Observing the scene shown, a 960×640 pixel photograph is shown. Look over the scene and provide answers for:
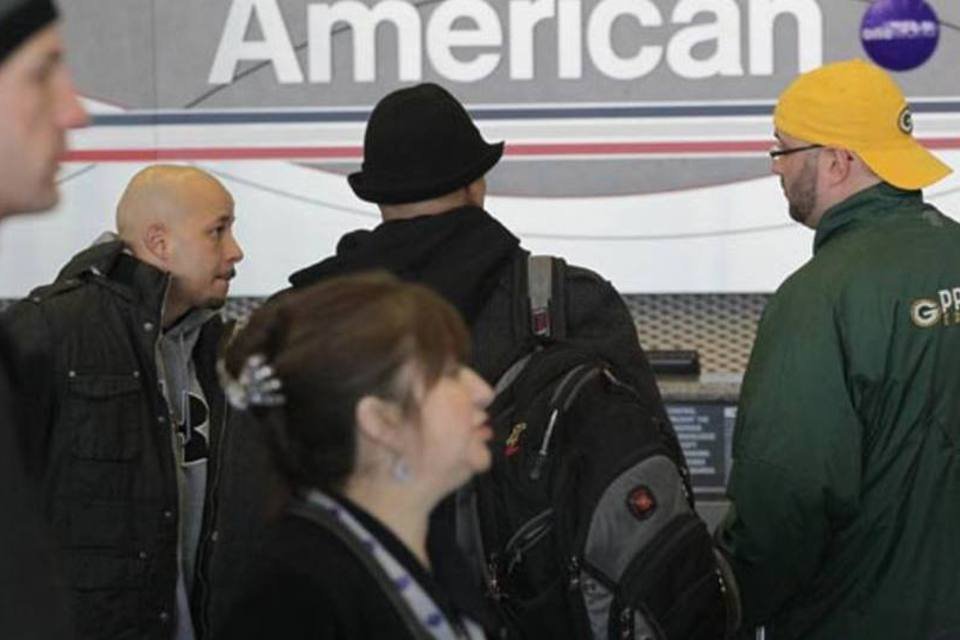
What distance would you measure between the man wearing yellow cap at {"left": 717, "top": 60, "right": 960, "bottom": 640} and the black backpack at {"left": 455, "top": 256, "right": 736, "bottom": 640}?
20.8 inches

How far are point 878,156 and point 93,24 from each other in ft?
5.67

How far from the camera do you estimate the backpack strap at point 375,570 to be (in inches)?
81.3

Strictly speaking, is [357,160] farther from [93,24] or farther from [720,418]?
[720,418]

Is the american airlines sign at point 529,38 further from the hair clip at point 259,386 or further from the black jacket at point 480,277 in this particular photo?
the hair clip at point 259,386

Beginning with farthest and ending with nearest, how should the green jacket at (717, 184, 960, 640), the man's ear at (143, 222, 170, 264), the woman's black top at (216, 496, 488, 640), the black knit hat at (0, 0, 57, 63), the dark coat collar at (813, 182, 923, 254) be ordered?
the man's ear at (143, 222, 170, 264) < the dark coat collar at (813, 182, 923, 254) < the green jacket at (717, 184, 960, 640) < the woman's black top at (216, 496, 488, 640) < the black knit hat at (0, 0, 57, 63)

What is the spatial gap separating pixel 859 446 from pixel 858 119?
0.58 m

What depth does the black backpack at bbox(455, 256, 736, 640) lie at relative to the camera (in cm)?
278

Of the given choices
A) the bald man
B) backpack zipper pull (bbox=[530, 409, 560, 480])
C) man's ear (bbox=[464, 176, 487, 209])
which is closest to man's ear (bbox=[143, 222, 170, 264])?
the bald man

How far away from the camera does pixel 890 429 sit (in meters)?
3.33

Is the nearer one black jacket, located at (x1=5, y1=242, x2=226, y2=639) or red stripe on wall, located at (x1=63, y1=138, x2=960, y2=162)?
black jacket, located at (x1=5, y1=242, x2=226, y2=639)

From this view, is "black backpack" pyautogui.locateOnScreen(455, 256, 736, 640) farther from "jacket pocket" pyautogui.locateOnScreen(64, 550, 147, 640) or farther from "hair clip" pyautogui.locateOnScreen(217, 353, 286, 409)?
"jacket pocket" pyautogui.locateOnScreen(64, 550, 147, 640)

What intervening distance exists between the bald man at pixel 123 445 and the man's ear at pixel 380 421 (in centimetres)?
143

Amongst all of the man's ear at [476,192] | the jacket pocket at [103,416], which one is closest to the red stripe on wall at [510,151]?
the jacket pocket at [103,416]

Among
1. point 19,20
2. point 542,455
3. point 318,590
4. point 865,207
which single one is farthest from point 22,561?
point 865,207
